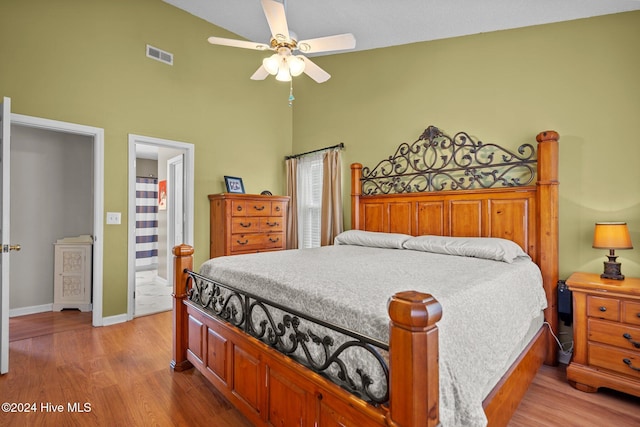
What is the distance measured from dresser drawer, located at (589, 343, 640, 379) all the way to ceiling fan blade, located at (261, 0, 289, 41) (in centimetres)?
300

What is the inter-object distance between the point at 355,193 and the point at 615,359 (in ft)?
8.85

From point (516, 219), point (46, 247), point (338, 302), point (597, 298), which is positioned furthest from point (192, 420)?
point (46, 247)

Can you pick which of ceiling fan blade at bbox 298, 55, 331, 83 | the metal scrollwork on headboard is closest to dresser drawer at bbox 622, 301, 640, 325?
the metal scrollwork on headboard

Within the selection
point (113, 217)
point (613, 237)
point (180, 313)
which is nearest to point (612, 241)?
point (613, 237)

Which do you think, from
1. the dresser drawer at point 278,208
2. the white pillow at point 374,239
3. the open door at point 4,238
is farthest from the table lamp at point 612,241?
the open door at point 4,238

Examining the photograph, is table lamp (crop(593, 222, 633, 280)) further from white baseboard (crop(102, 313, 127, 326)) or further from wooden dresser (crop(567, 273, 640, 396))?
white baseboard (crop(102, 313, 127, 326))

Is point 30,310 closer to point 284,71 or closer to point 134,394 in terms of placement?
point 134,394

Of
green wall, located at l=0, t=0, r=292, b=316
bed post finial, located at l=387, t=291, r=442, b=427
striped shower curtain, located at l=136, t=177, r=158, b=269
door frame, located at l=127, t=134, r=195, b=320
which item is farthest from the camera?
striped shower curtain, located at l=136, t=177, r=158, b=269

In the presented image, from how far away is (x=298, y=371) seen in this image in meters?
1.37

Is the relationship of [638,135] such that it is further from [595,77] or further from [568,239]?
[568,239]

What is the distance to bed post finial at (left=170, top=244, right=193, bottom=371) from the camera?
234 centimetres

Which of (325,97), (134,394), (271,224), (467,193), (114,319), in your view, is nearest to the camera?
(134,394)

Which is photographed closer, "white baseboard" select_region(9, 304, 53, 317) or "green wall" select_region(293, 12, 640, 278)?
"green wall" select_region(293, 12, 640, 278)

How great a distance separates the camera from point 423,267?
2.02 m
